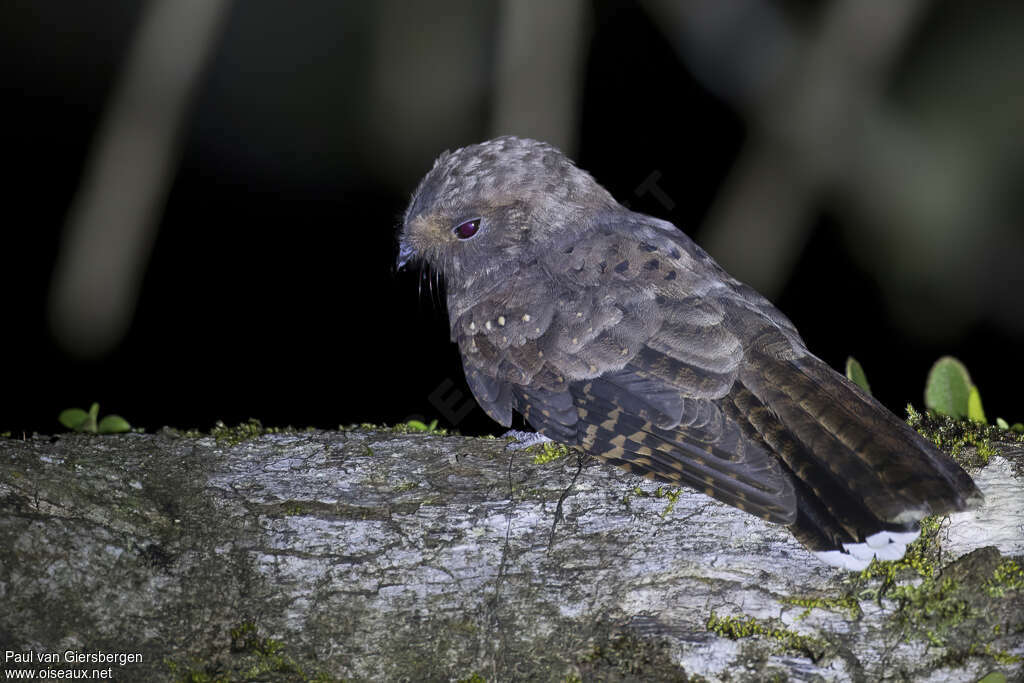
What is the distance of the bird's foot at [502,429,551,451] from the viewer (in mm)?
2701

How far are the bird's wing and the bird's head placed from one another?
0.55 ft

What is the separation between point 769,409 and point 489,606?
105cm

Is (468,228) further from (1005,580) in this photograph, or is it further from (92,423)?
(1005,580)

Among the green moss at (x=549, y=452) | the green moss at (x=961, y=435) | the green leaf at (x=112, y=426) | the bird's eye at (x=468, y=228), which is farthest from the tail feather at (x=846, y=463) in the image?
the green leaf at (x=112, y=426)

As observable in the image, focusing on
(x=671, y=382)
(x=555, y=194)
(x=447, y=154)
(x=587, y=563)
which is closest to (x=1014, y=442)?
(x=671, y=382)

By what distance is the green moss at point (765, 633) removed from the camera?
1980 mm

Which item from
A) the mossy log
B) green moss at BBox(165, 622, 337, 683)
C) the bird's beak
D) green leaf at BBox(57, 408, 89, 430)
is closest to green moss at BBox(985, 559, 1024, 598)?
the mossy log

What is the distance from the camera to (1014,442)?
2.65m

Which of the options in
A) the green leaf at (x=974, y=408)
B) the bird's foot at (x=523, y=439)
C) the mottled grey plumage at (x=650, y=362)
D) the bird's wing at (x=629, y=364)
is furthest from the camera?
the green leaf at (x=974, y=408)

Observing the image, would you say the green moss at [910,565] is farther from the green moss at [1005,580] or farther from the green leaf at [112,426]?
the green leaf at [112,426]

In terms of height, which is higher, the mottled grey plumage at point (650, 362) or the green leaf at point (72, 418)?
the mottled grey plumage at point (650, 362)

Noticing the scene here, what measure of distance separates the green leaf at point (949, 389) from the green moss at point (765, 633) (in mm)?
1449

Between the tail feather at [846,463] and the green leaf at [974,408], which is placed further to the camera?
the green leaf at [974,408]

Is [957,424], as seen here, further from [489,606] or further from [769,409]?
[489,606]
